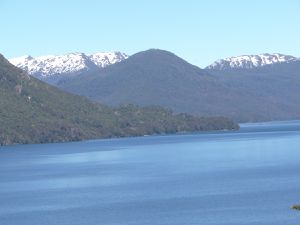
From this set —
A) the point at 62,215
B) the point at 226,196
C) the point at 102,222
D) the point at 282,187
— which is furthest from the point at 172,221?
the point at 282,187

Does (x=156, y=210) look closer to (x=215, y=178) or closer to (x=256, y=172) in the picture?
(x=215, y=178)

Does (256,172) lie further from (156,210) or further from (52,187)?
(156,210)

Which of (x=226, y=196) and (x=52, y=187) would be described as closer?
(x=226, y=196)

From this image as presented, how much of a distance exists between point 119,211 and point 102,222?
33.1 feet

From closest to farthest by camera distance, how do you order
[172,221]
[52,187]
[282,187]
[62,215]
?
[172,221] → [62,215] → [282,187] → [52,187]

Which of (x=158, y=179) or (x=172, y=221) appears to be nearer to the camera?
(x=172, y=221)

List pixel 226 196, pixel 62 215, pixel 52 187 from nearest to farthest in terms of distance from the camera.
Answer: pixel 62 215 < pixel 226 196 < pixel 52 187

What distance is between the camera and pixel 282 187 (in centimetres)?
15150

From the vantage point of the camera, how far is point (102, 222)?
11956cm

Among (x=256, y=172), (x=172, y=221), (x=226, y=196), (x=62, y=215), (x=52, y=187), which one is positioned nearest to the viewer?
(x=172, y=221)

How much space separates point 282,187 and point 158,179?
29.9m

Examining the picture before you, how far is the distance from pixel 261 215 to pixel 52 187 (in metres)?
53.9

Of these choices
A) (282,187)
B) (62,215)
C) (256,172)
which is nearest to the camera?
(62,215)

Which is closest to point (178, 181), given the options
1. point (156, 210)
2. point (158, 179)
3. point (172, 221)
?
point (158, 179)
